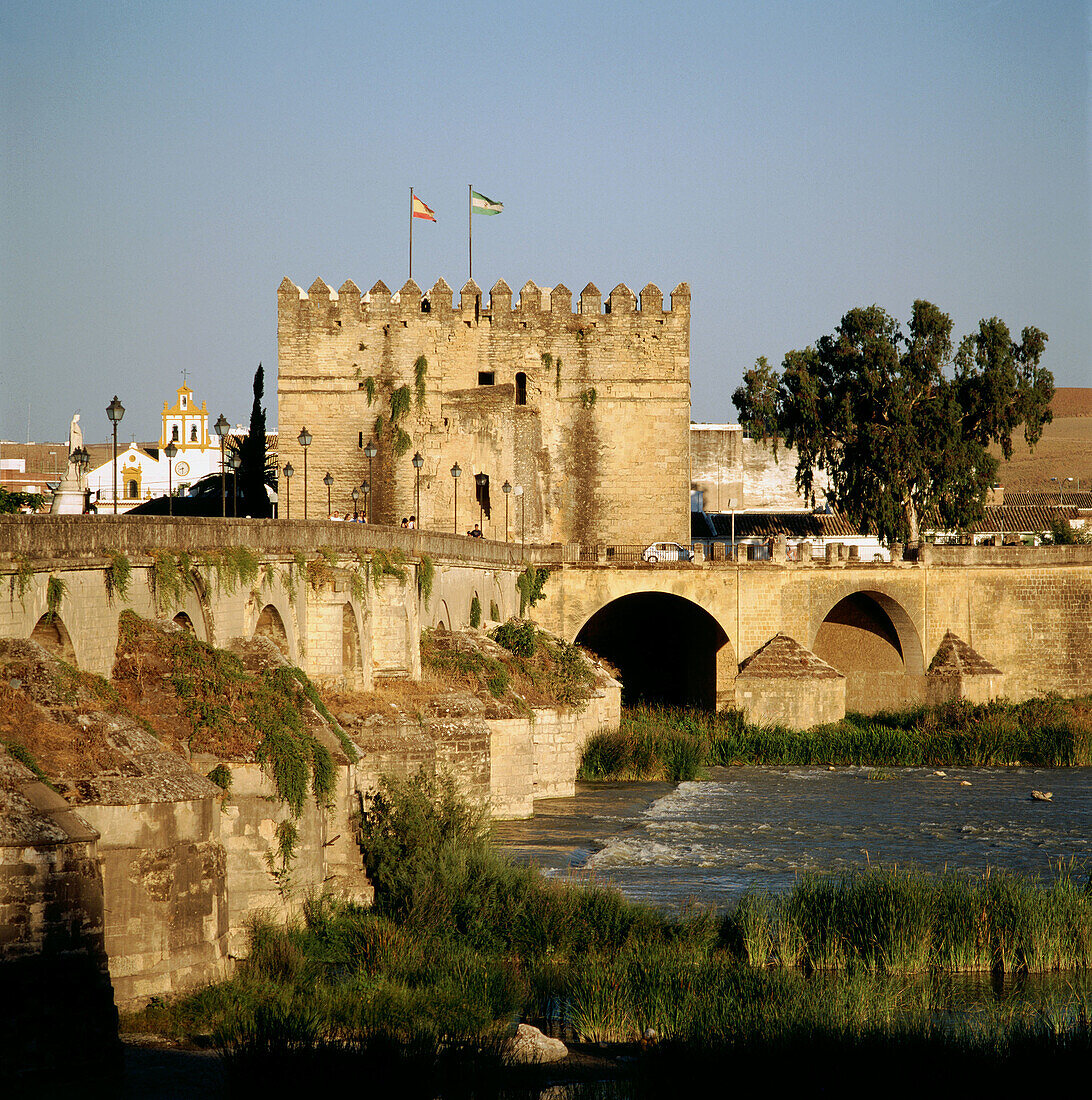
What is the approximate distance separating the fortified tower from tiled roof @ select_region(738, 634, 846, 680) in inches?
224

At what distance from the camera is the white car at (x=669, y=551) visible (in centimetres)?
4581

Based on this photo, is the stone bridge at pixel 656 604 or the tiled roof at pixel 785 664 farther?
the tiled roof at pixel 785 664

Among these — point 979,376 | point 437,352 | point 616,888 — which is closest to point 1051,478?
point 979,376

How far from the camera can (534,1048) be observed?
1379 cm

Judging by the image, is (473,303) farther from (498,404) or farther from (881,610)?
(881,610)

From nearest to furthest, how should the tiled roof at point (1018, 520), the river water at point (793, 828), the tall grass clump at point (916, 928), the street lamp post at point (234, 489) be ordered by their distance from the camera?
the tall grass clump at point (916, 928)
the river water at point (793, 828)
the street lamp post at point (234, 489)
the tiled roof at point (1018, 520)

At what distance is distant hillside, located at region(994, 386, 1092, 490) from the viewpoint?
10612cm

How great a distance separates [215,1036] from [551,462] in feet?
112

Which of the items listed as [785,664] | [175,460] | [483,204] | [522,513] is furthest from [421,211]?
[175,460]

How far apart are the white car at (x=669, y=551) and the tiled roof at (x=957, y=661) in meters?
7.64

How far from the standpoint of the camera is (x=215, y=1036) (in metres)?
13.3

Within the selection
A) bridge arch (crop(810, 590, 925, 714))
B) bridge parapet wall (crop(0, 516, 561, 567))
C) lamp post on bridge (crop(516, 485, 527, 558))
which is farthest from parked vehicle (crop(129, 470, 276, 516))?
bridge arch (crop(810, 590, 925, 714))

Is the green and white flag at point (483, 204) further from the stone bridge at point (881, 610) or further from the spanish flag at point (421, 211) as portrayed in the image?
the stone bridge at point (881, 610)

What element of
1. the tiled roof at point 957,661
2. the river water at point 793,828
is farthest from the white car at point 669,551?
the river water at point 793,828
